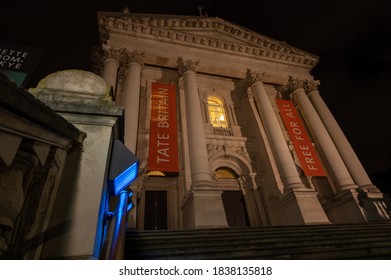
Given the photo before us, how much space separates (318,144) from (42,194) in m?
14.1

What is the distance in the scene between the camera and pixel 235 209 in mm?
11844

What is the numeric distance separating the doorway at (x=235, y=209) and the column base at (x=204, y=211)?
3738 mm

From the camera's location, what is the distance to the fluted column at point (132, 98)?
9.34m

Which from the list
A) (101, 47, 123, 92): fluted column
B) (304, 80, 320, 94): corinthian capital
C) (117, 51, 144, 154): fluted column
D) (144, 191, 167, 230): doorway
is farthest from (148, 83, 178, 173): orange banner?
(304, 80, 320, 94): corinthian capital

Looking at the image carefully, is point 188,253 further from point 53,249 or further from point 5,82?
point 5,82

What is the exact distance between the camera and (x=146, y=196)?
10828 millimetres

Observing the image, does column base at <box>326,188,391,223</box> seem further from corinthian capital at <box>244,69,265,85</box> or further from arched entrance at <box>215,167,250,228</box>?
corinthian capital at <box>244,69,265,85</box>

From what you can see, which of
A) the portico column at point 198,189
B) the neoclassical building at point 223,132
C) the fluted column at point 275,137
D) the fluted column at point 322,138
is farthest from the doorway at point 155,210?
the fluted column at point 322,138

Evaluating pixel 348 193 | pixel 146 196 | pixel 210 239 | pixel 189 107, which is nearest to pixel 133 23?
pixel 189 107

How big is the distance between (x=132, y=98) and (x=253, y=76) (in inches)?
326

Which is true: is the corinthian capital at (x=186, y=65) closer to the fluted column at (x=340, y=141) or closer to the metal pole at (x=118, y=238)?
the fluted column at (x=340, y=141)

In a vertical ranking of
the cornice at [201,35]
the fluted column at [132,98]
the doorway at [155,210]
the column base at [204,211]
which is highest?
the cornice at [201,35]

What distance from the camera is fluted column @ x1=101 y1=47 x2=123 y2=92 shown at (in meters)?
11.1

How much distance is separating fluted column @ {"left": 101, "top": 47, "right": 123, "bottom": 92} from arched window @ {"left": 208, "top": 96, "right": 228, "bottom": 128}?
6.29 meters
